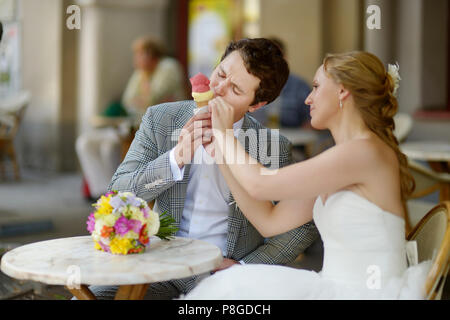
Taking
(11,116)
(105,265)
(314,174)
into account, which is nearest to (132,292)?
(105,265)

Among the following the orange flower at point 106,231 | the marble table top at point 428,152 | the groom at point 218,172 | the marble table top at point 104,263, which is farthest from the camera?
the marble table top at point 428,152

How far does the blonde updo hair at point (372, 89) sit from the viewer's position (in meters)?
2.02

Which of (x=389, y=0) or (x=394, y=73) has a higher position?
(x=389, y=0)

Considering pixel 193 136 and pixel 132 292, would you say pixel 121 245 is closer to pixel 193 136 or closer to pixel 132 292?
pixel 132 292

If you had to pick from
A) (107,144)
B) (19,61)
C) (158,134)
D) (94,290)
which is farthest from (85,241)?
(19,61)

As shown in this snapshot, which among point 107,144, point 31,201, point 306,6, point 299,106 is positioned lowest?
point 31,201

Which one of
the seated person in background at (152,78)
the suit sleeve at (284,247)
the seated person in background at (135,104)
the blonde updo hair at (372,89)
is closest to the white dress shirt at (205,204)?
the suit sleeve at (284,247)

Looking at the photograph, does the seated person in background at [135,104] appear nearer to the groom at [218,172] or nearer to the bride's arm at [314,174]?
the groom at [218,172]

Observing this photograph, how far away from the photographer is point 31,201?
7.79 m

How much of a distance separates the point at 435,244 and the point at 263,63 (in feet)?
2.98

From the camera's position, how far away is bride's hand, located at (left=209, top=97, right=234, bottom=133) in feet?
6.93

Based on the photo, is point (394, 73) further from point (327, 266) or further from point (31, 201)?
point (31, 201)

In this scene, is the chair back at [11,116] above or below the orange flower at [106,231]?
below

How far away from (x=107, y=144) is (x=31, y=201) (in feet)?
3.86
